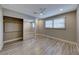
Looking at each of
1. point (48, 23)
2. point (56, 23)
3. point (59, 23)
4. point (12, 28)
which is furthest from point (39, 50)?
point (48, 23)

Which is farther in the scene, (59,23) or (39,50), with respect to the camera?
(59,23)

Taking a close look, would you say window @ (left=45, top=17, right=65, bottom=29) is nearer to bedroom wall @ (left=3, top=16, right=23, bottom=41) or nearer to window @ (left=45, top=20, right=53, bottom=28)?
window @ (left=45, top=20, right=53, bottom=28)

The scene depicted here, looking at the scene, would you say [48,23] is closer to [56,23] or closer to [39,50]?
[56,23]

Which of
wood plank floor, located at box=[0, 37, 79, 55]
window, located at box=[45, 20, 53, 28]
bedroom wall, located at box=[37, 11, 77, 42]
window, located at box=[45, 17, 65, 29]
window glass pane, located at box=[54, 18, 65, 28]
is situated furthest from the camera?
window, located at box=[45, 20, 53, 28]

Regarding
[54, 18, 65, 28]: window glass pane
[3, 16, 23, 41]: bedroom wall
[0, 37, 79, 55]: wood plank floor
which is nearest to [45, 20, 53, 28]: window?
[54, 18, 65, 28]: window glass pane

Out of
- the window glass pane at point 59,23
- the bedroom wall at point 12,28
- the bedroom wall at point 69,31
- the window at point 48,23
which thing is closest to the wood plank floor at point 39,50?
the bedroom wall at point 69,31

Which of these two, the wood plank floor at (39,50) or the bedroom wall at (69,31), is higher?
the bedroom wall at (69,31)

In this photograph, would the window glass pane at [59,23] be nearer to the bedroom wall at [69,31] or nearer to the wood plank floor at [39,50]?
the bedroom wall at [69,31]

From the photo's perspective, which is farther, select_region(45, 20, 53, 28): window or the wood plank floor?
select_region(45, 20, 53, 28): window

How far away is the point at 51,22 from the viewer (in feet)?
25.5

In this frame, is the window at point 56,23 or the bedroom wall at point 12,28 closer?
the bedroom wall at point 12,28

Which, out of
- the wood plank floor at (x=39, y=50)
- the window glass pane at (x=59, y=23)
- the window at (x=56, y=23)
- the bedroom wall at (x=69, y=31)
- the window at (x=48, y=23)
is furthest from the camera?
the window at (x=48, y=23)

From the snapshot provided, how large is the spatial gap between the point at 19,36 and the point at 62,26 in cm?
355
